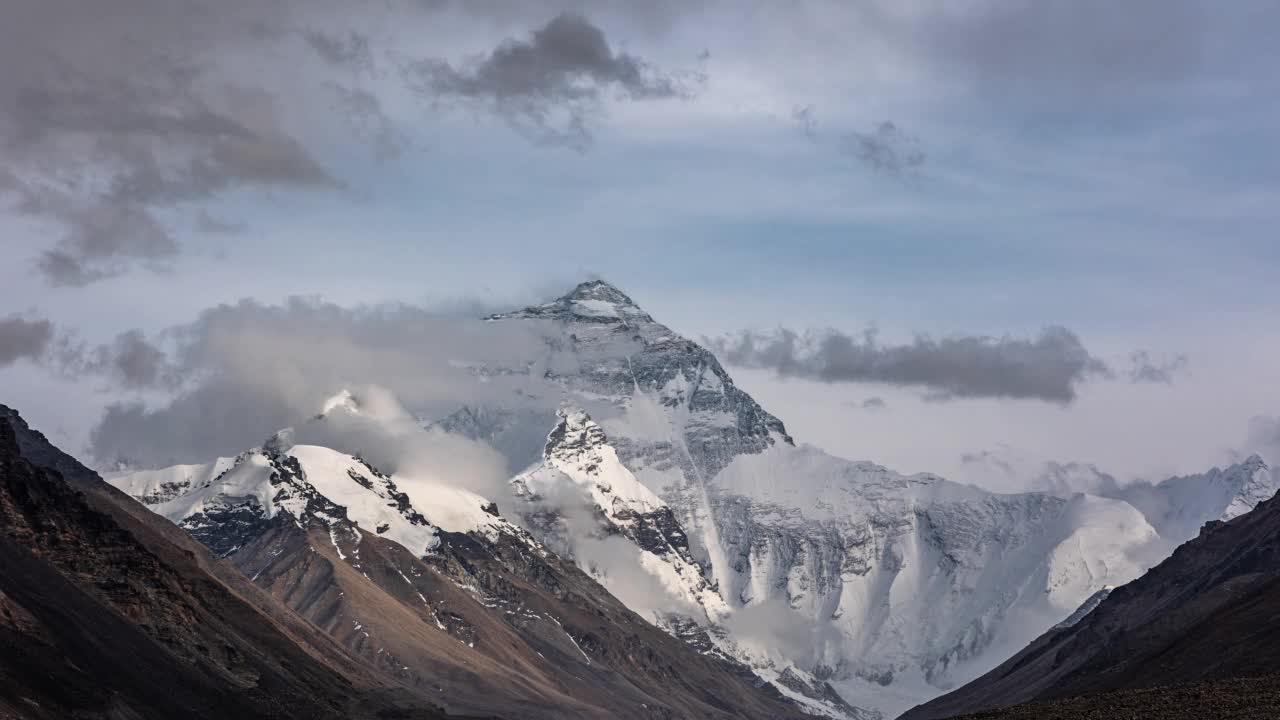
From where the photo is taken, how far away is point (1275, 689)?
462 ft

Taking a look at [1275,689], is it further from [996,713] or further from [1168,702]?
[996,713]

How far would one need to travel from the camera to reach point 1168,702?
5620 inches

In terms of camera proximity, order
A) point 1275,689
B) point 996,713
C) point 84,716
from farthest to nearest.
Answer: point 84,716 → point 996,713 → point 1275,689

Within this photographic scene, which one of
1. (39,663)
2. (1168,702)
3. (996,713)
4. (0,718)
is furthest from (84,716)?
(1168,702)

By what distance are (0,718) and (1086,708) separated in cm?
8537

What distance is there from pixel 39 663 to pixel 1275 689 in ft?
388

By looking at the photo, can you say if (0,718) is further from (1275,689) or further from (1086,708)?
(1275,689)

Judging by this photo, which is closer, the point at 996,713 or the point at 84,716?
the point at 996,713

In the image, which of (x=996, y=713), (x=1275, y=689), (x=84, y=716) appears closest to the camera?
(x=1275, y=689)

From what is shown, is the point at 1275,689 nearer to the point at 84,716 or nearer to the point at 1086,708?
the point at 1086,708

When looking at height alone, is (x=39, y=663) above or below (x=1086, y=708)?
below

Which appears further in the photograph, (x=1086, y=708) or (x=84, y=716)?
(x=84, y=716)

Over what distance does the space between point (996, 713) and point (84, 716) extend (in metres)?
89.7

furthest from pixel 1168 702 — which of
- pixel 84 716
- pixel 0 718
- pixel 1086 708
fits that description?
pixel 84 716
